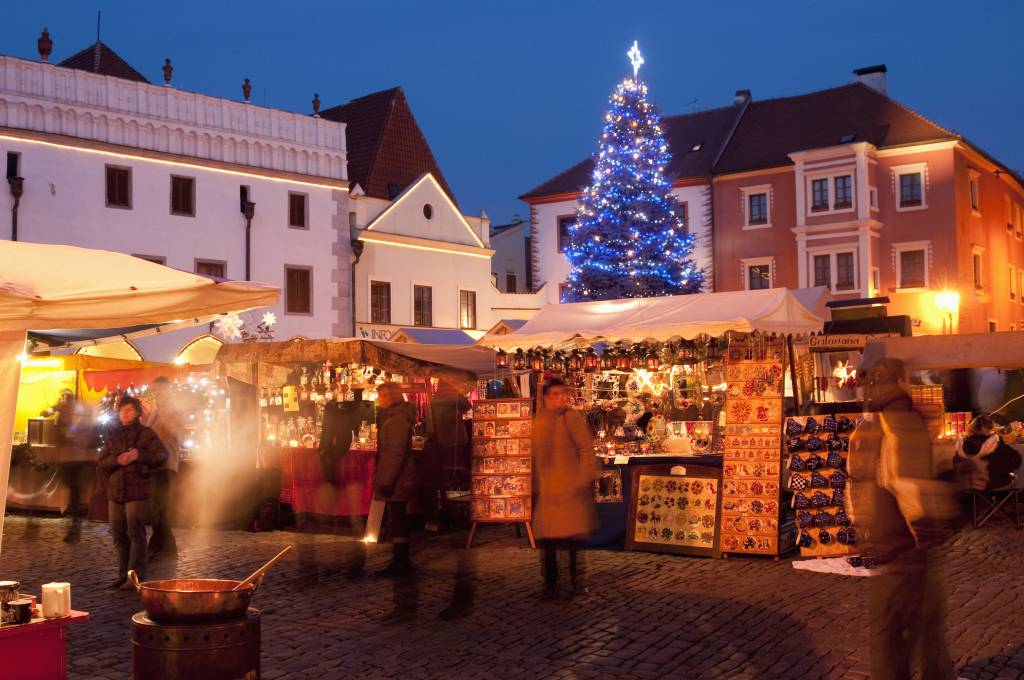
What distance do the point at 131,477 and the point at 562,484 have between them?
386cm

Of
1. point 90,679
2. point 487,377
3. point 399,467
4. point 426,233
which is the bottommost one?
point 90,679

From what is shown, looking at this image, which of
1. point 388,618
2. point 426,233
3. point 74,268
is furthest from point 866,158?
point 74,268

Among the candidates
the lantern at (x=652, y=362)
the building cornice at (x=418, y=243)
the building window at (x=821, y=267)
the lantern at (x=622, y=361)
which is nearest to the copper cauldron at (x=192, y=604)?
the lantern at (x=652, y=362)

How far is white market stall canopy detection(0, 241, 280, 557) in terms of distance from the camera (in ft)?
16.3

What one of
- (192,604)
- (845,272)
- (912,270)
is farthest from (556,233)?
(192,604)

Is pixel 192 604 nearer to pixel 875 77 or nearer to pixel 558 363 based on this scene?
pixel 558 363

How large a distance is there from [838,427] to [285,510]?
699cm

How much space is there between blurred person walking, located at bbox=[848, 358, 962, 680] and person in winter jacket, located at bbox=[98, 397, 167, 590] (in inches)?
256

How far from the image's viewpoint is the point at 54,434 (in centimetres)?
1555

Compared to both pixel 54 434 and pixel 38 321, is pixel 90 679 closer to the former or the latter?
pixel 38 321

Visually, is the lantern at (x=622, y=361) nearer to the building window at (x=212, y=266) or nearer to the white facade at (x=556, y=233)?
the building window at (x=212, y=266)

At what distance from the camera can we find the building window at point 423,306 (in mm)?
35000

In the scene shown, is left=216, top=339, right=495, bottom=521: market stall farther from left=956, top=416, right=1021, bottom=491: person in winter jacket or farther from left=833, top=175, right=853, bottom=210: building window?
left=833, top=175, right=853, bottom=210: building window

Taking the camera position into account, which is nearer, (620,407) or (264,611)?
(264,611)
